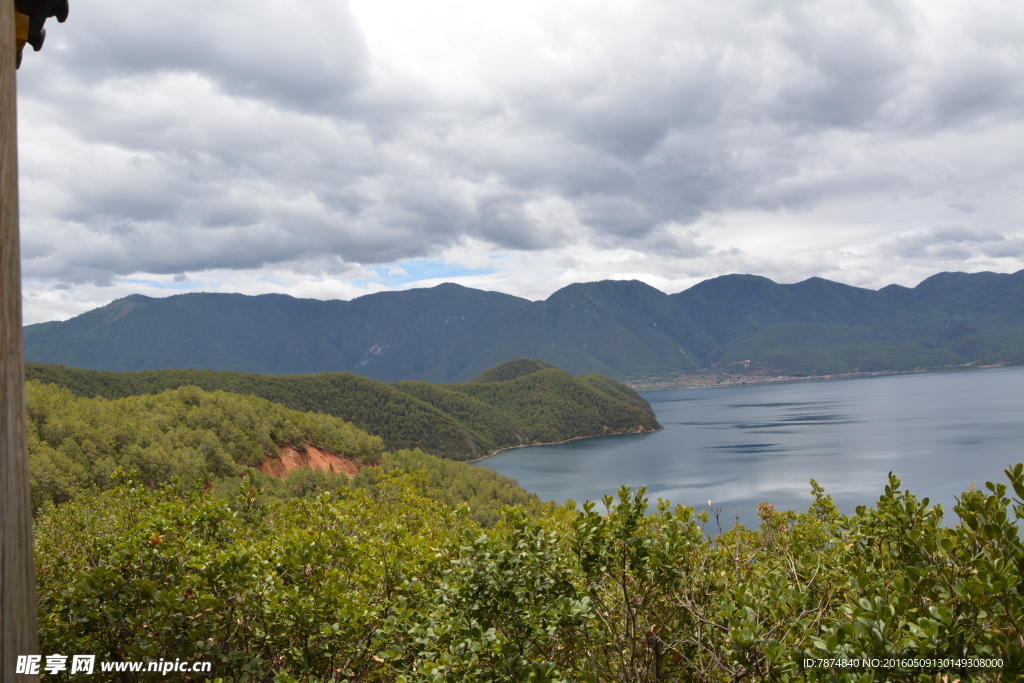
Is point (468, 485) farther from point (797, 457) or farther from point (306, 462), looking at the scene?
point (797, 457)

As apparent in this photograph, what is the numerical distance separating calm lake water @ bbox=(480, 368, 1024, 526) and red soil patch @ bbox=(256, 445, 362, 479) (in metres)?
33.9

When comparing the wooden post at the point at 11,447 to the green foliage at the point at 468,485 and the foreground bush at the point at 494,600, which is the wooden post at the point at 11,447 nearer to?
the foreground bush at the point at 494,600

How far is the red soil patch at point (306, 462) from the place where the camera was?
81331 mm

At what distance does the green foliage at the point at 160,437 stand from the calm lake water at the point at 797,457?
145 ft

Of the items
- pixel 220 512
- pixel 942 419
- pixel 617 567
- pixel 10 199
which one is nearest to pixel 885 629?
pixel 617 567

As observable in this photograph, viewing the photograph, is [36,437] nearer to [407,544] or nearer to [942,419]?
[407,544]

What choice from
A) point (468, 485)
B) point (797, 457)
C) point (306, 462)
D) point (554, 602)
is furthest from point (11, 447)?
point (797, 457)

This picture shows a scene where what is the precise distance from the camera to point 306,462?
87.2 metres

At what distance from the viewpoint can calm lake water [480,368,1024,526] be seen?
266ft

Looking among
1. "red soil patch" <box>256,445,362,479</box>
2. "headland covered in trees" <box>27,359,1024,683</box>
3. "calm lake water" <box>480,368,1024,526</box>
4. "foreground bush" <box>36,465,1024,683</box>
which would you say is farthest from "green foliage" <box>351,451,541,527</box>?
"foreground bush" <box>36,465,1024,683</box>

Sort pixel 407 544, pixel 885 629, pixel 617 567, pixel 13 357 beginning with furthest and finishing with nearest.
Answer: pixel 407 544
pixel 617 567
pixel 885 629
pixel 13 357

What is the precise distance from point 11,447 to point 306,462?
91.3 m

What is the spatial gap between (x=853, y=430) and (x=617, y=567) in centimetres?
15842

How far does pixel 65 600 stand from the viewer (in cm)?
559
